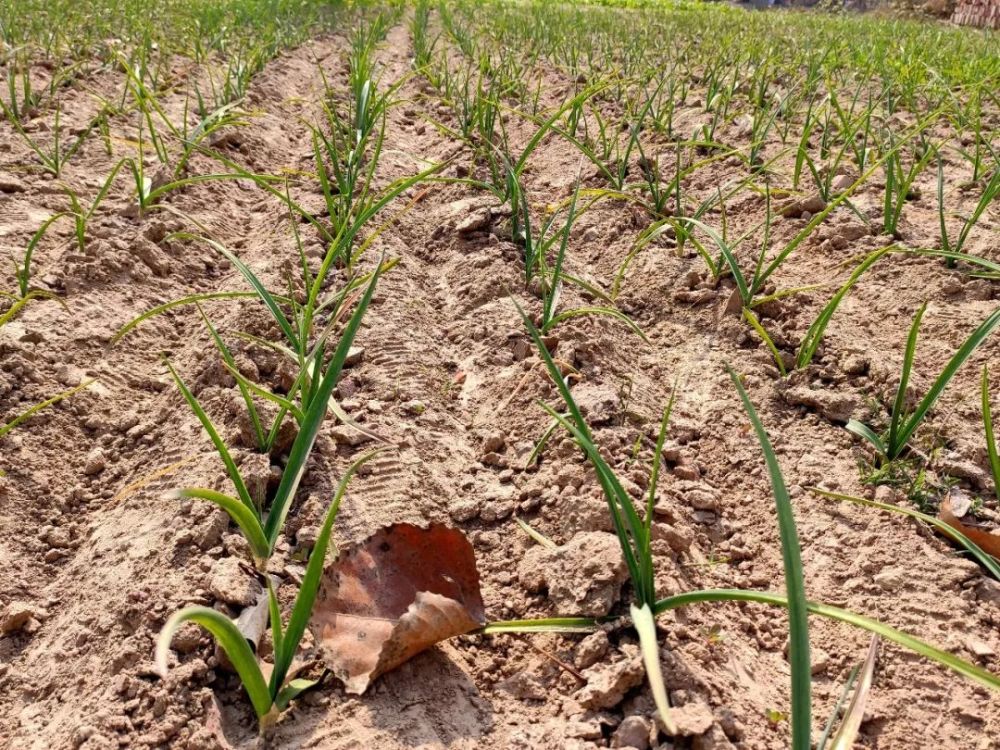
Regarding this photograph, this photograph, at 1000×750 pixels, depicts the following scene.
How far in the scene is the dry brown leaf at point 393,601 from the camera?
1136mm

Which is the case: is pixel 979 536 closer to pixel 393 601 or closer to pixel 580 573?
pixel 580 573

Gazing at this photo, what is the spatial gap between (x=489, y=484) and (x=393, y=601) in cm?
48

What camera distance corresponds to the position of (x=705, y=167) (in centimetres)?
331

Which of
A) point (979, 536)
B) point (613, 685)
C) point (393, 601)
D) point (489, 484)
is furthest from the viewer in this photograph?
point (489, 484)

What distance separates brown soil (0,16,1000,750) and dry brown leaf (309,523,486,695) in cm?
5

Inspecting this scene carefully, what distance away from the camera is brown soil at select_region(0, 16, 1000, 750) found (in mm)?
1136

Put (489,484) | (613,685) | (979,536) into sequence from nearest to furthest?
1. (613,685)
2. (979,536)
3. (489,484)

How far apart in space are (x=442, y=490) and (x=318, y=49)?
6.02 metres

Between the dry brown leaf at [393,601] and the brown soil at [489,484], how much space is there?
53mm

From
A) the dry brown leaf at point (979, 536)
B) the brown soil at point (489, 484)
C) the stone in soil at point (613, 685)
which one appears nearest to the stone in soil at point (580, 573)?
the brown soil at point (489, 484)

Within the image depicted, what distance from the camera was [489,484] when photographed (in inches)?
65.2

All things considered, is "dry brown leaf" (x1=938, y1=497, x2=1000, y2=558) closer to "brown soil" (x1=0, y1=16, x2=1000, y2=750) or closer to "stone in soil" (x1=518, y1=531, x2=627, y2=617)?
"brown soil" (x1=0, y1=16, x2=1000, y2=750)

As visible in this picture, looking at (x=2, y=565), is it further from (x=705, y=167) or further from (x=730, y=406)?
(x=705, y=167)

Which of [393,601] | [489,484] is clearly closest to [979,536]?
[489,484]
